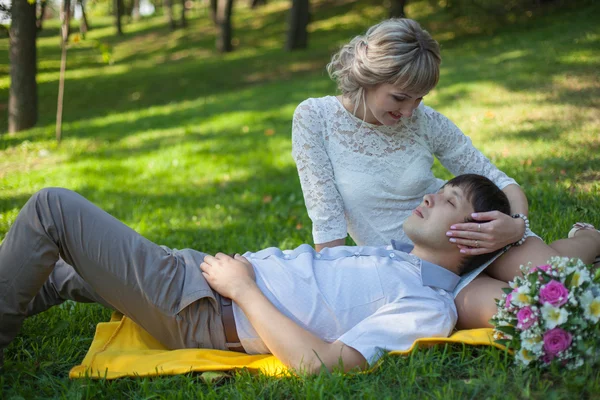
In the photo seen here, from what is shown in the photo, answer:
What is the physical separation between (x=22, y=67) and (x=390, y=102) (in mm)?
10505

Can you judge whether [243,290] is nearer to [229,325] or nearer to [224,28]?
[229,325]

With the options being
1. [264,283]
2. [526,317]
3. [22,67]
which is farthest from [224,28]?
[526,317]

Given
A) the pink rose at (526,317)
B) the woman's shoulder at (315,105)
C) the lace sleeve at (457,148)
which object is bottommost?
the pink rose at (526,317)

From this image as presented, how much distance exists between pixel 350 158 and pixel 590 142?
4260 millimetres

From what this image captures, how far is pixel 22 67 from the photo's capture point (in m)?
11.8

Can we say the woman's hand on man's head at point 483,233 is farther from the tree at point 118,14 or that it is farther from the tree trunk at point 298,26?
the tree at point 118,14

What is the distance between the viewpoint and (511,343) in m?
2.64

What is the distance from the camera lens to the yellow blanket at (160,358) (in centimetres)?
291

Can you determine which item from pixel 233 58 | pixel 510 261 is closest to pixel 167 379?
pixel 510 261

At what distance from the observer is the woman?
342 centimetres

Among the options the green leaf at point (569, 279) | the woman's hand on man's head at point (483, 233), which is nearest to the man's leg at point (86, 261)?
the woman's hand on man's head at point (483, 233)

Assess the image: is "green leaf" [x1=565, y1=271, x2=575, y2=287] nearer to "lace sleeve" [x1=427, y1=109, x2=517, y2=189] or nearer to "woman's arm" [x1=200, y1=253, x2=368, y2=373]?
"woman's arm" [x1=200, y1=253, x2=368, y2=373]

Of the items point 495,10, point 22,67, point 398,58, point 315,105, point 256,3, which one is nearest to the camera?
point 398,58

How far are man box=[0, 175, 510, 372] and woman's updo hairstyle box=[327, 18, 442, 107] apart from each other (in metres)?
0.63
